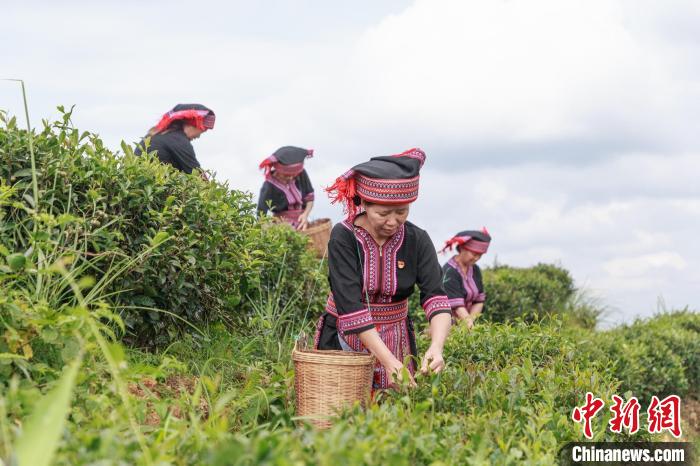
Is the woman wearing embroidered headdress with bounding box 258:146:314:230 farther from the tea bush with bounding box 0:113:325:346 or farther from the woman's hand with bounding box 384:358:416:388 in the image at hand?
the woman's hand with bounding box 384:358:416:388

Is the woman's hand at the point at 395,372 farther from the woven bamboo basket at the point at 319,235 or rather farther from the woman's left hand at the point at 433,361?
the woven bamboo basket at the point at 319,235

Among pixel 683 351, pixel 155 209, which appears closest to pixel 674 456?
pixel 155 209

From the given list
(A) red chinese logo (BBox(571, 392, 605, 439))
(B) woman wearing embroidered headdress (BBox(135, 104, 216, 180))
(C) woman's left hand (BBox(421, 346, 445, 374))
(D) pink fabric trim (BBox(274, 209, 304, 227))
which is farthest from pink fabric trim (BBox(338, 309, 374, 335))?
(D) pink fabric trim (BBox(274, 209, 304, 227))

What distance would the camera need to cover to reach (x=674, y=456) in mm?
4559

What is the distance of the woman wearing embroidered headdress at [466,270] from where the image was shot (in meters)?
8.90

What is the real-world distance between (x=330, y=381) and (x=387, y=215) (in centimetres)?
93

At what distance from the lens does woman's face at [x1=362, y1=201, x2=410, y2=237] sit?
4.30 metres

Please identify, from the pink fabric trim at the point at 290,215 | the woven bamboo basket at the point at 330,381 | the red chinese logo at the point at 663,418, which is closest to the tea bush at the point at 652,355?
the red chinese logo at the point at 663,418

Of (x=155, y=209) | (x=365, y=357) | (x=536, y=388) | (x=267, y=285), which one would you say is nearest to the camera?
(x=365, y=357)

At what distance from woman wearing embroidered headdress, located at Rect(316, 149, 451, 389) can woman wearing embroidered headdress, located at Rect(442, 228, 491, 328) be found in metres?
4.09

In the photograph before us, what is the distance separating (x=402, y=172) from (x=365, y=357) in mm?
978

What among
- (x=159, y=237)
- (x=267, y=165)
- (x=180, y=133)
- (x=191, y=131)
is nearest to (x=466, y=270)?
(x=267, y=165)

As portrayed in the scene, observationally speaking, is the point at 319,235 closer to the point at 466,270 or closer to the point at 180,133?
the point at 466,270

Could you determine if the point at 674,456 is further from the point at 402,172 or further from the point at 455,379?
the point at 402,172
